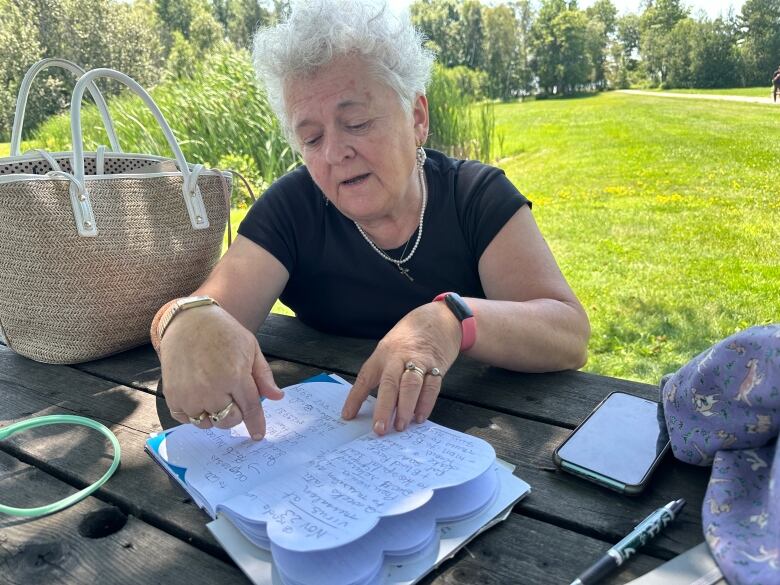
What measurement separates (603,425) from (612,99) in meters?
4.42

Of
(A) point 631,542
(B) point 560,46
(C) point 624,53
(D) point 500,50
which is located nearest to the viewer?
(A) point 631,542

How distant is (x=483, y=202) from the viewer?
4.96 ft

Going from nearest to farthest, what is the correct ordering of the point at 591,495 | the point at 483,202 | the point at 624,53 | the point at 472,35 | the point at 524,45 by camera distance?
the point at 591,495, the point at 483,202, the point at 624,53, the point at 524,45, the point at 472,35

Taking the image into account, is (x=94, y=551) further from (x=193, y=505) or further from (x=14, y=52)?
(x=14, y=52)

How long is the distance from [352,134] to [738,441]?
1022 mm

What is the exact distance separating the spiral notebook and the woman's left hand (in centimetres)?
3

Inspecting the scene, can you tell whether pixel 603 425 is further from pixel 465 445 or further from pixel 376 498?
pixel 376 498

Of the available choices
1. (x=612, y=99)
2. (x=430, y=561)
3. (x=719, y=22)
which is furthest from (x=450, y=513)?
(x=612, y=99)

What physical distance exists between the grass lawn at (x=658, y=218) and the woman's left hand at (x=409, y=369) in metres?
1.98

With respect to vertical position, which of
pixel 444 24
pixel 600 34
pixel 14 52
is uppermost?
pixel 14 52

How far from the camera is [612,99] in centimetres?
473

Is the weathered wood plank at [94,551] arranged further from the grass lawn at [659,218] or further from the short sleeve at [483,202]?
the grass lawn at [659,218]

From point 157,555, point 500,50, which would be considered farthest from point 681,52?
point 157,555

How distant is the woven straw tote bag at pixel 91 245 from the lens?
4.43 feet
